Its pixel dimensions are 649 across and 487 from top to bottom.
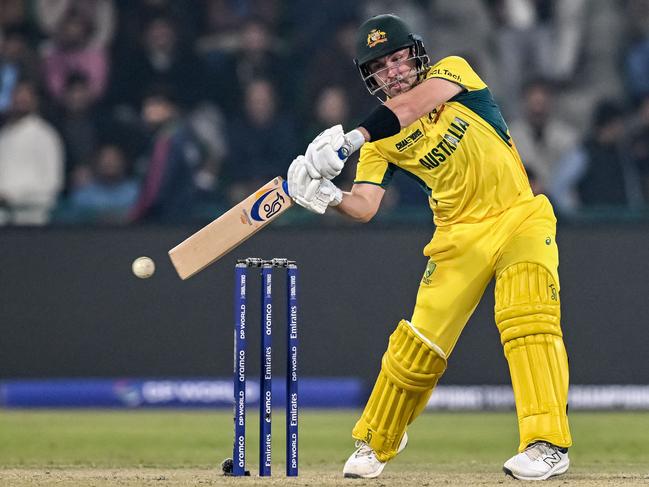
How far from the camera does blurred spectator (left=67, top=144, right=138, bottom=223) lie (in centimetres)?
933

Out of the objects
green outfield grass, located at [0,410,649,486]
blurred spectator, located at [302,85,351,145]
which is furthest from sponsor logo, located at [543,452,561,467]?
blurred spectator, located at [302,85,351,145]

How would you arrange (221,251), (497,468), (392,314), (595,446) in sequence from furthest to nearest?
(392,314) < (595,446) < (497,468) < (221,251)

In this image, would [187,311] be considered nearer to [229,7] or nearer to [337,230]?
[337,230]

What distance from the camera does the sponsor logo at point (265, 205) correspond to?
184 inches

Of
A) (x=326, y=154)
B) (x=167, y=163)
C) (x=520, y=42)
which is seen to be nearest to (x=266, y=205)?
(x=326, y=154)

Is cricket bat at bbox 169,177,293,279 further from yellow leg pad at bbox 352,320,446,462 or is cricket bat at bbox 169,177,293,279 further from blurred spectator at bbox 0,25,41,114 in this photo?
blurred spectator at bbox 0,25,41,114

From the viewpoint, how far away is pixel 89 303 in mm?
9242

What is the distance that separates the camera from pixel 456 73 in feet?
16.1

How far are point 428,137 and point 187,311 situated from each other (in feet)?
14.9

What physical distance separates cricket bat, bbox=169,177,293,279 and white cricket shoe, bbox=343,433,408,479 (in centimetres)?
95

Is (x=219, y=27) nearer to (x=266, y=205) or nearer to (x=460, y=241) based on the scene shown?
(x=460, y=241)

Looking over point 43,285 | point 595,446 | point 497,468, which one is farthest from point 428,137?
point 43,285

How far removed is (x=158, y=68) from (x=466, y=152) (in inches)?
199

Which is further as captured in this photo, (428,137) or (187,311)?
(187,311)
